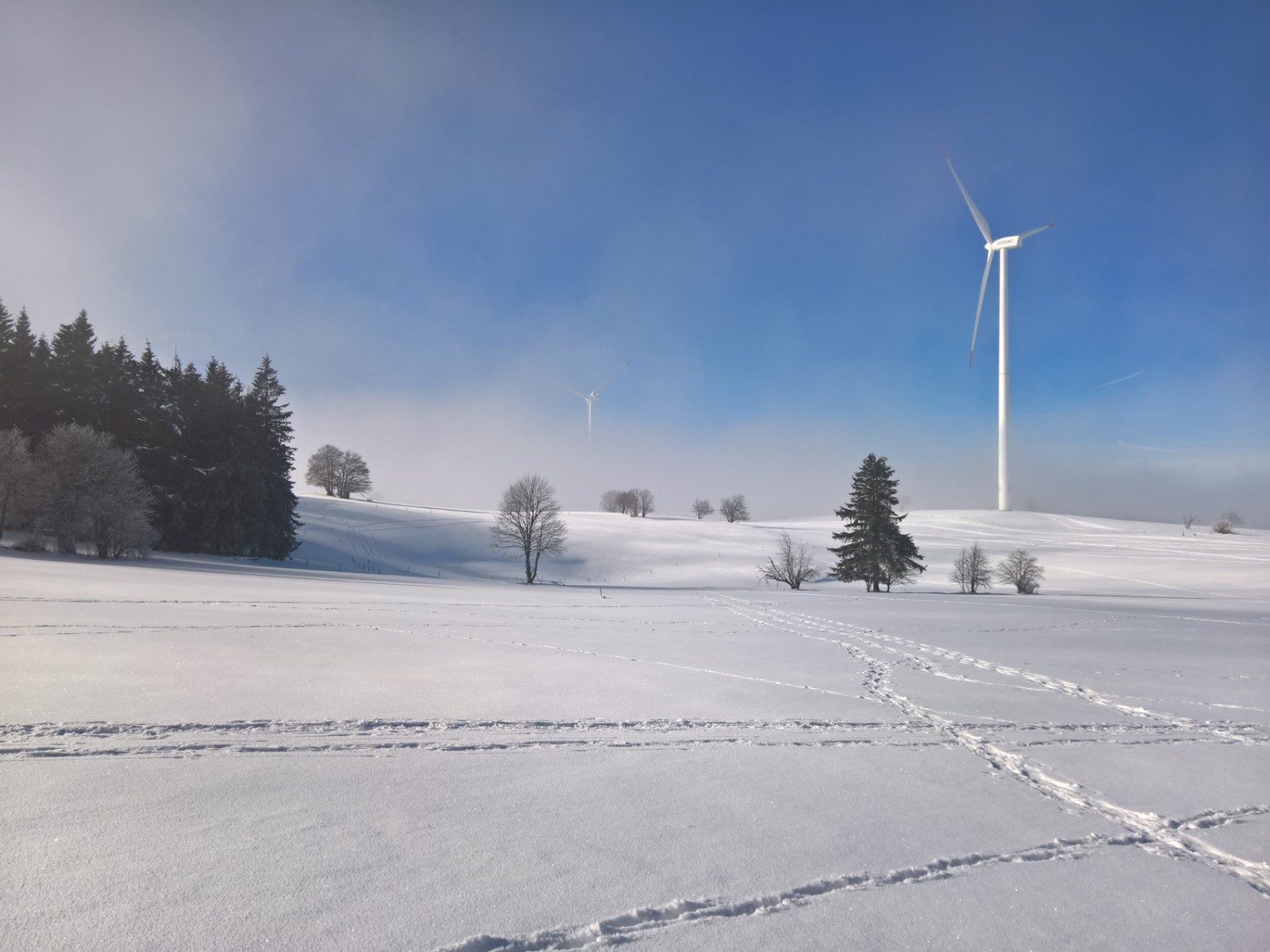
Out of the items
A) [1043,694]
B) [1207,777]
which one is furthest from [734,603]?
[1207,777]

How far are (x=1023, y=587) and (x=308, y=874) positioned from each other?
167 ft

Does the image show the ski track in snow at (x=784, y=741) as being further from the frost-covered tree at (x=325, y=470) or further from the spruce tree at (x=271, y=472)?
the frost-covered tree at (x=325, y=470)

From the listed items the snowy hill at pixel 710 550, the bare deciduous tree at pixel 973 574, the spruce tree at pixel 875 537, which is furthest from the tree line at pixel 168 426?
the bare deciduous tree at pixel 973 574

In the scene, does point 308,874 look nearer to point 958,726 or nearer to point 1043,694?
point 958,726

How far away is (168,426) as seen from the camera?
44.8m

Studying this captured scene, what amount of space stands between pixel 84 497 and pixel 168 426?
1741cm

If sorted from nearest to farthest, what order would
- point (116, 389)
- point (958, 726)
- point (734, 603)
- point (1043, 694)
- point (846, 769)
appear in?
1. point (846, 769)
2. point (958, 726)
3. point (1043, 694)
4. point (734, 603)
5. point (116, 389)

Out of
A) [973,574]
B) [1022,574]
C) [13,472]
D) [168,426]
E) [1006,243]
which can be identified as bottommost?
[973,574]

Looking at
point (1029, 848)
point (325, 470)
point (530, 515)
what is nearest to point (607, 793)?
point (1029, 848)

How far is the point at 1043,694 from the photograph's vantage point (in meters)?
9.32

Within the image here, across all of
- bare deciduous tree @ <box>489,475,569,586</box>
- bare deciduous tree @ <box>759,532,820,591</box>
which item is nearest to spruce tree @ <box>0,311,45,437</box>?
bare deciduous tree @ <box>489,475,569,586</box>

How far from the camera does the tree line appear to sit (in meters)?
39.8

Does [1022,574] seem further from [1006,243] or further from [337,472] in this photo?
[337,472]

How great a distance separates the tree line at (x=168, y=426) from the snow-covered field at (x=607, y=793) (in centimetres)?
3486
